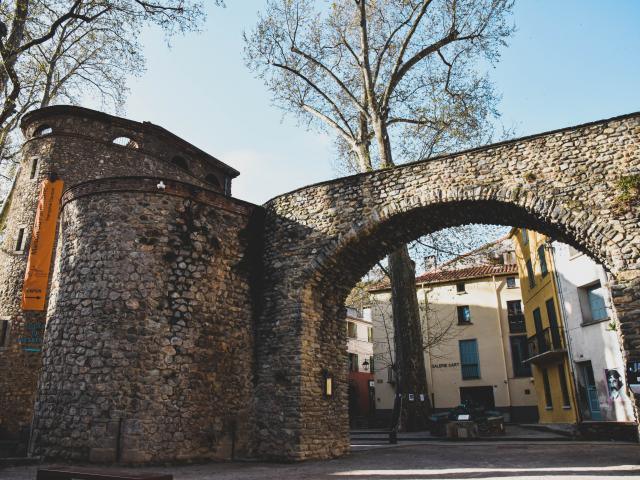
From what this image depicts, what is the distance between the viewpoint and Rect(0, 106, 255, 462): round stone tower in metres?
8.62

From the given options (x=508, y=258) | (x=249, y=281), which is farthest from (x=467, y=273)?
(x=249, y=281)

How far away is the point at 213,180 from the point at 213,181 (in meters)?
0.05

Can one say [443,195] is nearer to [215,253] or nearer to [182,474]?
[215,253]

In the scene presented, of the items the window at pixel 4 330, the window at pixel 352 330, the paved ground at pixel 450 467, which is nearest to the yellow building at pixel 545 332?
the paved ground at pixel 450 467

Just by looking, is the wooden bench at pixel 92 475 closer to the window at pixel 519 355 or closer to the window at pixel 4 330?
the window at pixel 4 330

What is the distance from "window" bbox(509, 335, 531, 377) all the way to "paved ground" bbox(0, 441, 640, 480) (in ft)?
49.2

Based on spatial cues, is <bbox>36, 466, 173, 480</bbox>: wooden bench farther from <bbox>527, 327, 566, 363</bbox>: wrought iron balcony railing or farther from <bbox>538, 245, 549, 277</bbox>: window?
<bbox>538, 245, 549, 277</bbox>: window

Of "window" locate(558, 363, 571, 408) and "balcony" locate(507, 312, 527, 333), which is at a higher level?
"balcony" locate(507, 312, 527, 333)

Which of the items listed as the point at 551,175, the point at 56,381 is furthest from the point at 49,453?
the point at 551,175

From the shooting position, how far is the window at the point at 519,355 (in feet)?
80.6

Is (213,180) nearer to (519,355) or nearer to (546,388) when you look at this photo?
(546,388)

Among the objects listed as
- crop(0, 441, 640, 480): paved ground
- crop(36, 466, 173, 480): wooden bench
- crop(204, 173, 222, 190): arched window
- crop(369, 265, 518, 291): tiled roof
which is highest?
crop(204, 173, 222, 190): arched window

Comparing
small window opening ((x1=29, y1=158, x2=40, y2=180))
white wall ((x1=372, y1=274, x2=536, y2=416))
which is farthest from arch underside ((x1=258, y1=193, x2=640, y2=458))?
white wall ((x1=372, y1=274, x2=536, y2=416))

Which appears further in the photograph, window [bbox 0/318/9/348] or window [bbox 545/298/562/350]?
window [bbox 545/298/562/350]
